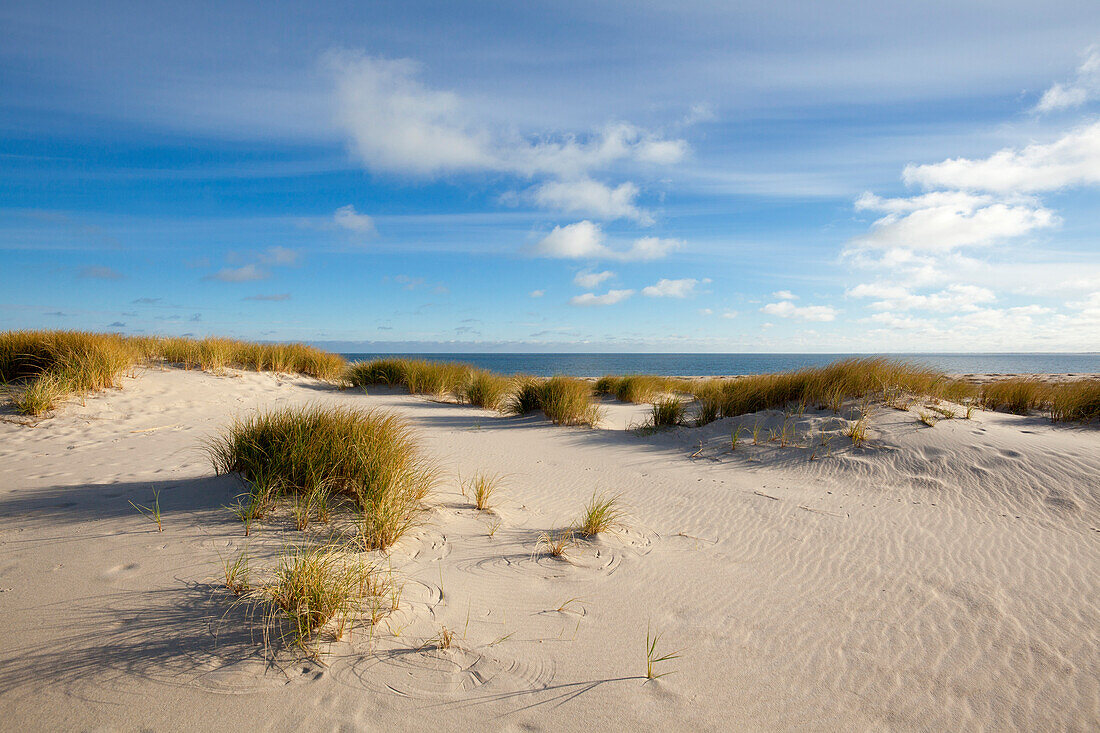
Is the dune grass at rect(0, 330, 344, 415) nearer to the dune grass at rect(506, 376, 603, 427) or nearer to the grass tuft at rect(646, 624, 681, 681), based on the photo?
the dune grass at rect(506, 376, 603, 427)

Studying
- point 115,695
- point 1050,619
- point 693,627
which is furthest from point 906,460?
point 115,695

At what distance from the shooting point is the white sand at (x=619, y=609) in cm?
206

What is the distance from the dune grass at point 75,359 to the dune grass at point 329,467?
20.0 feet

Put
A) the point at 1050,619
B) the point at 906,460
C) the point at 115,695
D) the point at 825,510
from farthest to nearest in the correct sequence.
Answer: the point at 906,460 → the point at 825,510 → the point at 1050,619 → the point at 115,695

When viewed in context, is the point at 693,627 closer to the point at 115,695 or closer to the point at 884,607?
the point at 884,607

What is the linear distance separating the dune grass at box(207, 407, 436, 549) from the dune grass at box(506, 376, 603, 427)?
211 inches

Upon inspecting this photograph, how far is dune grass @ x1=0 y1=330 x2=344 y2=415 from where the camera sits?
8.17m

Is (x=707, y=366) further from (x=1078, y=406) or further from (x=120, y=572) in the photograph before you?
(x=120, y=572)

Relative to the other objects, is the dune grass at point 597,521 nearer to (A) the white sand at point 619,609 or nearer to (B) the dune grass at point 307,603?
(A) the white sand at point 619,609

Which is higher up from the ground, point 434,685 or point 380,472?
point 380,472

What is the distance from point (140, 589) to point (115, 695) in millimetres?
864

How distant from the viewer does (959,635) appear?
2750 mm

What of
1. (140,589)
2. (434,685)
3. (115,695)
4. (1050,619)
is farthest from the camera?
(1050,619)

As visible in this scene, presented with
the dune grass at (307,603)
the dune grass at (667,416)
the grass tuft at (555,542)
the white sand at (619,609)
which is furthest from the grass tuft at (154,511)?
the dune grass at (667,416)
